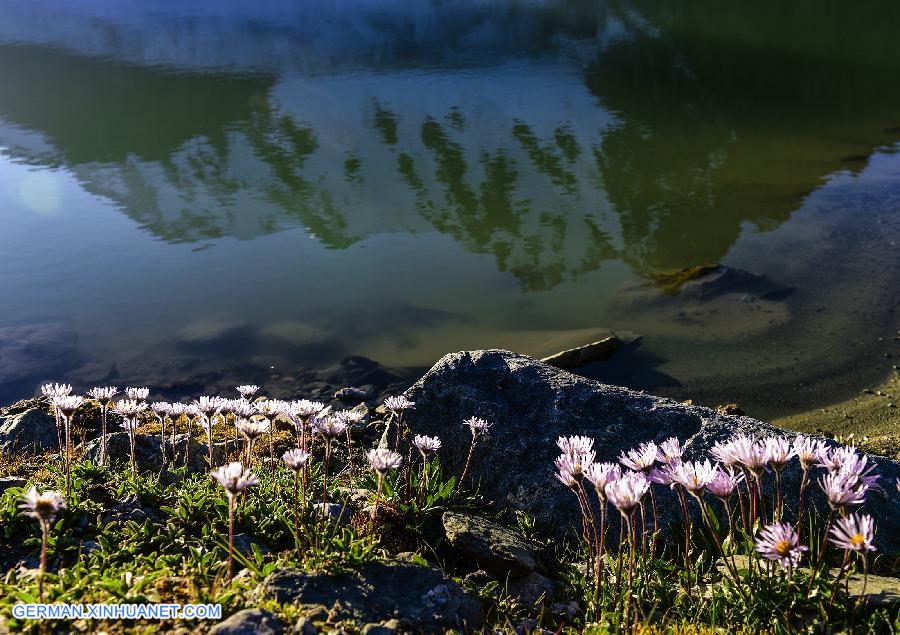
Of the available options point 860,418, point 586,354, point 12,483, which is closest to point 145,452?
point 12,483

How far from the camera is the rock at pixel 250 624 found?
3238 millimetres

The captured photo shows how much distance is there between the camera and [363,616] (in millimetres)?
3633

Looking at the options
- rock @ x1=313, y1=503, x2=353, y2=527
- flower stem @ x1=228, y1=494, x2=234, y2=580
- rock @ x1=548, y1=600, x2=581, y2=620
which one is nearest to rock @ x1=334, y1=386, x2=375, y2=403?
rock @ x1=313, y1=503, x2=353, y2=527

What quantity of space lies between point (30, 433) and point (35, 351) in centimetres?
611

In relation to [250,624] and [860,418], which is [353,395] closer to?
[860,418]

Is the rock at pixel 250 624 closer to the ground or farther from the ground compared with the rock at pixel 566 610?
farther from the ground

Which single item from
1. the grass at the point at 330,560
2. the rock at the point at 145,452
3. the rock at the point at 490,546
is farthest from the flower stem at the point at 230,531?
the rock at the point at 145,452

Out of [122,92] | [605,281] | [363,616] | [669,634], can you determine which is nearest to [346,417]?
[363,616]

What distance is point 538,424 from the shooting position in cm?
598

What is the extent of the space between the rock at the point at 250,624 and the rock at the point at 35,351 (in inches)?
437

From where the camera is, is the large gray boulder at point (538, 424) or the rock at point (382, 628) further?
the large gray boulder at point (538, 424)

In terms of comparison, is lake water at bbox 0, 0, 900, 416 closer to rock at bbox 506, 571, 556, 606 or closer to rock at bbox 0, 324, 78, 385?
rock at bbox 0, 324, 78, 385

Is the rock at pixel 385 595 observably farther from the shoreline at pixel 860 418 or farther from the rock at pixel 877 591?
the shoreline at pixel 860 418

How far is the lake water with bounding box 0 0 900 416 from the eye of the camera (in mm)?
12969
